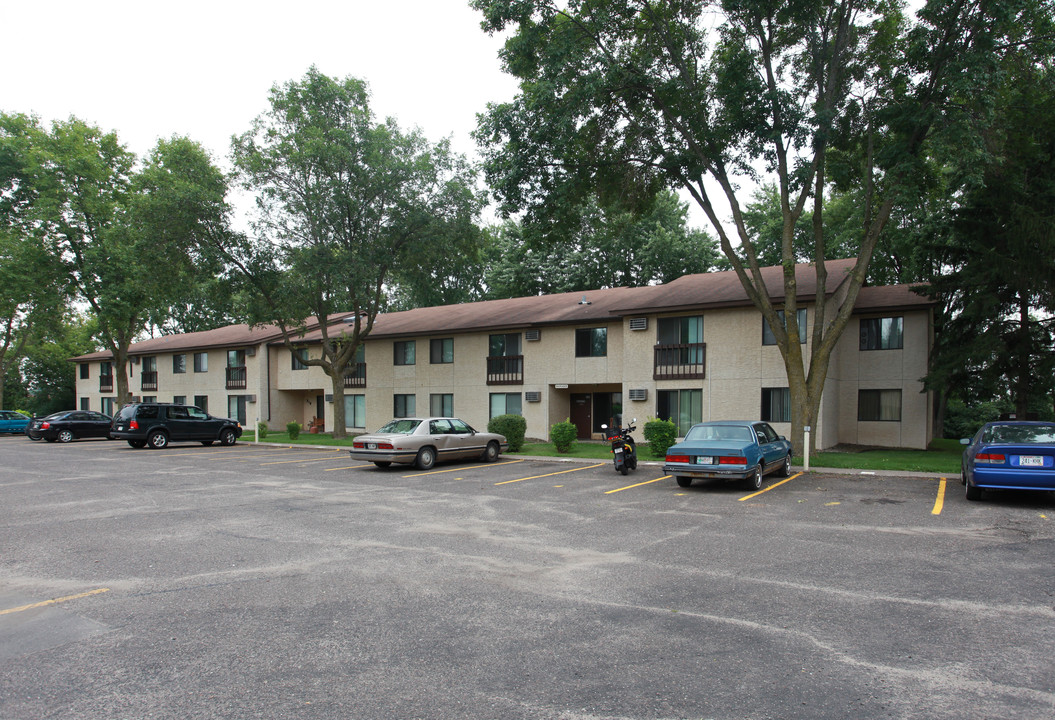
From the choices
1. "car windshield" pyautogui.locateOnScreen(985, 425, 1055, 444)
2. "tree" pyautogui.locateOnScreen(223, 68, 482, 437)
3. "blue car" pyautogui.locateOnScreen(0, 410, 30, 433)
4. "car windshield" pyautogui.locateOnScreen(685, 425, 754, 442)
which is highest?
"tree" pyautogui.locateOnScreen(223, 68, 482, 437)

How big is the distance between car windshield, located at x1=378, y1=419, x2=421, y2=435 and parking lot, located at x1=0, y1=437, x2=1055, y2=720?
19.2 feet

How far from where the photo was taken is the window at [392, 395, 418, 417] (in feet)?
102

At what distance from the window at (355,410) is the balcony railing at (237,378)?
7253mm

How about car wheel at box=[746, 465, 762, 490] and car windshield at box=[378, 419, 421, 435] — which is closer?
car wheel at box=[746, 465, 762, 490]

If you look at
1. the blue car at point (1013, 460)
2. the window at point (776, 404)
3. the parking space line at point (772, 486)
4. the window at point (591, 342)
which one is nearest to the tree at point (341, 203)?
the window at point (591, 342)

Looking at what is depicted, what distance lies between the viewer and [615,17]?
1900 cm

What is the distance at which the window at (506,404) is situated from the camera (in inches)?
1097

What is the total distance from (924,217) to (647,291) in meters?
12.6

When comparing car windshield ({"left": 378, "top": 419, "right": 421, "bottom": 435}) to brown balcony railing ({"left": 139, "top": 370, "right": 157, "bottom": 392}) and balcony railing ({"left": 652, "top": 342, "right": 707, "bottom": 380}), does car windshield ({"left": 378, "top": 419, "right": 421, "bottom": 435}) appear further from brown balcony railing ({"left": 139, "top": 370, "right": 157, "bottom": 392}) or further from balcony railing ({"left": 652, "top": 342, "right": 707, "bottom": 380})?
brown balcony railing ({"left": 139, "top": 370, "right": 157, "bottom": 392})

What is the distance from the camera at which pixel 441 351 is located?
30.3 metres

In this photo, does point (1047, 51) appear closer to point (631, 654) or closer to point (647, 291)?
point (647, 291)

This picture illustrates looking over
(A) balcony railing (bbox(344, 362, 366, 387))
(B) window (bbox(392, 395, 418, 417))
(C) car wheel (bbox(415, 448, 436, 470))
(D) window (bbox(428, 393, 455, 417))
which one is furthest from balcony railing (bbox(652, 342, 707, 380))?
(A) balcony railing (bbox(344, 362, 366, 387))

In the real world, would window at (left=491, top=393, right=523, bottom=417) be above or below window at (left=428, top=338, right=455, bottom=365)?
below

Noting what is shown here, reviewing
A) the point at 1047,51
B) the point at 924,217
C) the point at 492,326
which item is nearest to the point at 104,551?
the point at 492,326
